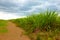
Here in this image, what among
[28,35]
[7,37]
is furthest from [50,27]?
[7,37]

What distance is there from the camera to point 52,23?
7.40 metres

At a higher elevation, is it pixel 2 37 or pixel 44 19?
pixel 44 19

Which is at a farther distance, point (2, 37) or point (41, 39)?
point (2, 37)

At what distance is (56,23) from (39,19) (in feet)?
2.25

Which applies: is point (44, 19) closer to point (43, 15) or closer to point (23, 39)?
point (43, 15)

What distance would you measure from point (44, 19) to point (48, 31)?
1.91 feet

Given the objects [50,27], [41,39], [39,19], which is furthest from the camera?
[39,19]

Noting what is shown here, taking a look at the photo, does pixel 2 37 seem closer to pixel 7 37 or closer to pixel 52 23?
pixel 7 37

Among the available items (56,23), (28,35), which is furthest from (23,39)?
(56,23)

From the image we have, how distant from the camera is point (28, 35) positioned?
7.27 metres

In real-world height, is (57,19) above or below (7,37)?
above

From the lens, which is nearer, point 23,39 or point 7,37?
point 23,39

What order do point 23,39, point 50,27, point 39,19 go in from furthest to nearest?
point 39,19 → point 50,27 → point 23,39

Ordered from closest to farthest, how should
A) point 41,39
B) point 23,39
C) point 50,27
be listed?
1. point 41,39
2. point 23,39
3. point 50,27
